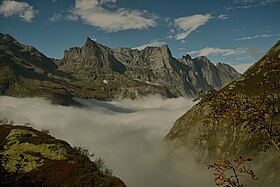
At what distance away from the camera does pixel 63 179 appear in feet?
160

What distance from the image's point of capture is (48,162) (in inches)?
2045

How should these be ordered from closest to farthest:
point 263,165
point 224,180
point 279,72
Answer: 1. point 224,180
2. point 279,72
3. point 263,165

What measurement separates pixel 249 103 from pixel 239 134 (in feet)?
645

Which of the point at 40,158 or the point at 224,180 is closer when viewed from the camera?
the point at 224,180

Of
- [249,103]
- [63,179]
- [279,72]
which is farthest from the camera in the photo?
[63,179]

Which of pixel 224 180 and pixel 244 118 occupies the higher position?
pixel 244 118

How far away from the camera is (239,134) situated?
198125mm

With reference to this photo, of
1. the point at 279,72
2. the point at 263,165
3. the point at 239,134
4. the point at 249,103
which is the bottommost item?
the point at 263,165

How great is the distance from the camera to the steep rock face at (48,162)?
47969 millimetres

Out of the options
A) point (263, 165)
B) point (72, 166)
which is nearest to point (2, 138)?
point (72, 166)

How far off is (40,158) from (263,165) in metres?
142

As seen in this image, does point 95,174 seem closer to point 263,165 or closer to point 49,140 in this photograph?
point 49,140

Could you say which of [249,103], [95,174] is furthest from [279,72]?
[95,174]

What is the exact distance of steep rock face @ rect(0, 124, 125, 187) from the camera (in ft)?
157
